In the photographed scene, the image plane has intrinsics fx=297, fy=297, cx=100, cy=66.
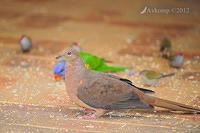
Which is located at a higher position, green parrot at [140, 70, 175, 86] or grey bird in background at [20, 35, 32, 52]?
grey bird in background at [20, 35, 32, 52]

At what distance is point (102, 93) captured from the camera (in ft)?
10.9

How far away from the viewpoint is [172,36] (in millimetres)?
6797

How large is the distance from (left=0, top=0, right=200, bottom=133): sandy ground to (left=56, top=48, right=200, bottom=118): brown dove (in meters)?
0.21

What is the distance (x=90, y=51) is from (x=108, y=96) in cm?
284

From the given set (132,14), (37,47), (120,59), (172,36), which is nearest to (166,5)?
(132,14)

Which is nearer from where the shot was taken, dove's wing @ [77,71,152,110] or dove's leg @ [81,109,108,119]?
dove's wing @ [77,71,152,110]

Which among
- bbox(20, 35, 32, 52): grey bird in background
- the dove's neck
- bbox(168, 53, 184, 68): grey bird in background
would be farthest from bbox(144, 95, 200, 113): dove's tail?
bbox(20, 35, 32, 52): grey bird in background

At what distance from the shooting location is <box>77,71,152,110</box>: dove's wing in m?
3.29

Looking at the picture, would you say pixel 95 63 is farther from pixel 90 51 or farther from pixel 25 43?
pixel 25 43

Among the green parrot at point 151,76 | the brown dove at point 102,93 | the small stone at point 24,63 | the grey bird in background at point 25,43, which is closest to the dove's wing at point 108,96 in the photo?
the brown dove at point 102,93

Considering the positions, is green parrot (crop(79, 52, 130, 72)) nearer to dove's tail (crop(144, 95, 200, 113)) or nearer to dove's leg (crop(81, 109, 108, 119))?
dove's leg (crop(81, 109, 108, 119))

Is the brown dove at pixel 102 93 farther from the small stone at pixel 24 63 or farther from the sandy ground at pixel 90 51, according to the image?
the small stone at pixel 24 63

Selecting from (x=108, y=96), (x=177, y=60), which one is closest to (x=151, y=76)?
(x=177, y=60)

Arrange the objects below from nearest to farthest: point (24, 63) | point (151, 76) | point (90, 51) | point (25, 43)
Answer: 1. point (151, 76)
2. point (24, 63)
3. point (25, 43)
4. point (90, 51)
